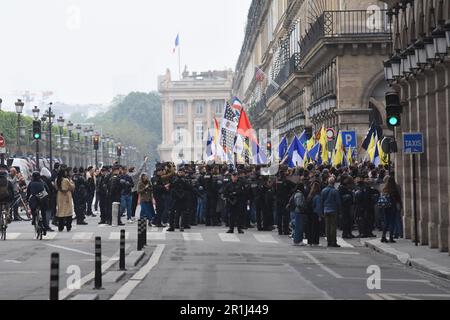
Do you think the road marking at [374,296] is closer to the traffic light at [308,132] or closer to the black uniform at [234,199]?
the black uniform at [234,199]

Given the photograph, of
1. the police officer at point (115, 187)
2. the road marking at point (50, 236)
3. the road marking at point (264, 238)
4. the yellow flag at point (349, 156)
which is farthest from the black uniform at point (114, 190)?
the yellow flag at point (349, 156)

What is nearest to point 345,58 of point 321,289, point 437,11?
point 437,11

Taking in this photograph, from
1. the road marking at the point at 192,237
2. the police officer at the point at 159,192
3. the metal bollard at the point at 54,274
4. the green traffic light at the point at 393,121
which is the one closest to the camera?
the metal bollard at the point at 54,274

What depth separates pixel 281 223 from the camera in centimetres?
3434

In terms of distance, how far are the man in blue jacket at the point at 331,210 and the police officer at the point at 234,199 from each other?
4.96m

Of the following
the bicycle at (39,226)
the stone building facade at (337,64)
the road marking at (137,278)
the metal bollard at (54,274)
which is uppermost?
the stone building facade at (337,64)

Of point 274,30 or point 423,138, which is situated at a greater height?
point 274,30

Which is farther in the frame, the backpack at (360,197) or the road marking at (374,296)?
the backpack at (360,197)

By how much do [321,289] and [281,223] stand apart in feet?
52.9

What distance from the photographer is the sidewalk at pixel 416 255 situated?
22.4 metres

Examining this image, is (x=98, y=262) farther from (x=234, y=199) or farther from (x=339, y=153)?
(x=339, y=153)

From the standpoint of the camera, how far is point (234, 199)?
34094mm

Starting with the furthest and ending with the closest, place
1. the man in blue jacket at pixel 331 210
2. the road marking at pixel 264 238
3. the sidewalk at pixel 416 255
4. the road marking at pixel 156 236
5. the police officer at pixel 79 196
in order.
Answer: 1. the police officer at pixel 79 196
2. the road marking at pixel 156 236
3. the road marking at pixel 264 238
4. the man in blue jacket at pixel 331 210
5. the sidewalk at pixel 416 255
